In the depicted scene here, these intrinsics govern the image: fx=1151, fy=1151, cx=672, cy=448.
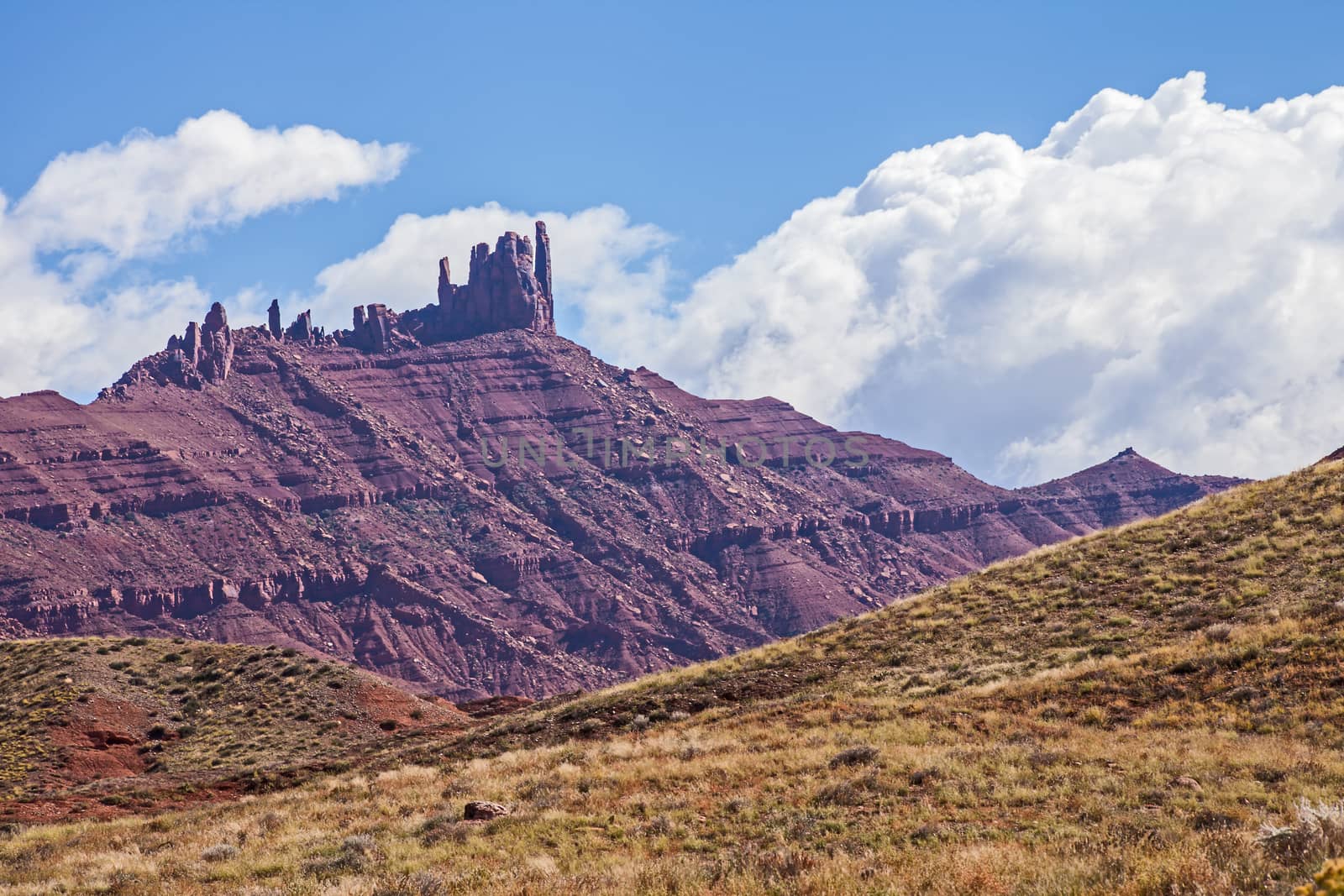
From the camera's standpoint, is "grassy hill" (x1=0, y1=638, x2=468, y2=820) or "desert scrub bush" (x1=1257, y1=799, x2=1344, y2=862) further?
"grassy hill" (x1=0, y1=638, x2=468, y2=820)

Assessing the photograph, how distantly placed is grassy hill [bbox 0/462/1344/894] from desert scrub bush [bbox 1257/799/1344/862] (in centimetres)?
3

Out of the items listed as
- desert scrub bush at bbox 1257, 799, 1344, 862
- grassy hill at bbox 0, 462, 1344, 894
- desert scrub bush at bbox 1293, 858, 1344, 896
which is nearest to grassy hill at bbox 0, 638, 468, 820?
grassy hill at bbox 0, 462, 1344, 894

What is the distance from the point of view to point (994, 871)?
12.6m

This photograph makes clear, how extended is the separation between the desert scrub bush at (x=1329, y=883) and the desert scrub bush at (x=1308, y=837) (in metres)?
3.21

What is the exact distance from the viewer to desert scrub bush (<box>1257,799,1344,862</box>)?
11.1 metres

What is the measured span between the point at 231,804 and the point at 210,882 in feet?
34.8

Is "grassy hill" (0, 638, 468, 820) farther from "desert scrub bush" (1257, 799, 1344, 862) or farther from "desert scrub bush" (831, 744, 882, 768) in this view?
"desert scrub bush" (1257, 799, 1344, 862)

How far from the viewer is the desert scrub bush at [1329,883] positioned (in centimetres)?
788

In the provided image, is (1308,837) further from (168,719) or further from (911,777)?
(168,719)

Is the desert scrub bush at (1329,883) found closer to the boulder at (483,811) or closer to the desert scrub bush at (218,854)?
the boulder at (483,811)

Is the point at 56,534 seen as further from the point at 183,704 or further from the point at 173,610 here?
the point at 183,704

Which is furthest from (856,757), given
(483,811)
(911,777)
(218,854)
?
(218,854)

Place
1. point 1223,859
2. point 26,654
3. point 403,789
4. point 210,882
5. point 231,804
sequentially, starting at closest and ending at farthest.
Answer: point 1223,859 → point 210,882 → point 403,789 → point 231,804 → point 26,654

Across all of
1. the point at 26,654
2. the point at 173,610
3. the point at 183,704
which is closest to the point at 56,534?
the point at 173,610
